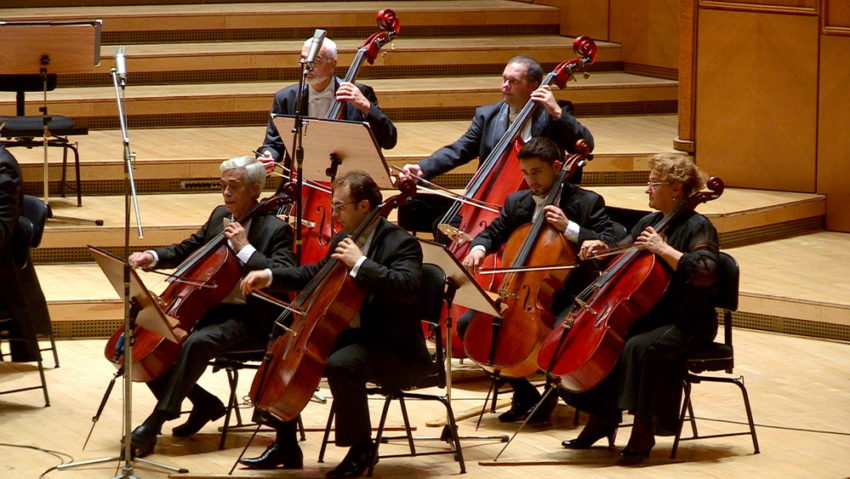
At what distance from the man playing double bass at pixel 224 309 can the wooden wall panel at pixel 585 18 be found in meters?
5.19

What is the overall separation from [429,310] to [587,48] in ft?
4.85

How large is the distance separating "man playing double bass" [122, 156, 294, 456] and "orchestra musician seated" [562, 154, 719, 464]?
1.19 m

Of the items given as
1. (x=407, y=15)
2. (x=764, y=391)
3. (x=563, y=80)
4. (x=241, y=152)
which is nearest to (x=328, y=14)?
(x=407, y=15)

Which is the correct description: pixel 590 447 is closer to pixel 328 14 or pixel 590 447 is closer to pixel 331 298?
pixel 331 298

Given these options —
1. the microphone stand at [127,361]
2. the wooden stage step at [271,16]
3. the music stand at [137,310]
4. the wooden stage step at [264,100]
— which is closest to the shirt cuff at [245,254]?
the music stand at [137,310]

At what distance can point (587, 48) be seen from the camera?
211 inches

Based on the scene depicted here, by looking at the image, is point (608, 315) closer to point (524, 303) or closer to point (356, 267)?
point (524, 303)

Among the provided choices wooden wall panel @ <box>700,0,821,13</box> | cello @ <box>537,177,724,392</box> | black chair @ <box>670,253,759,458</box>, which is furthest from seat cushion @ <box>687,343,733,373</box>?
wooden wall panel @ <box>700,0,821,13</box>

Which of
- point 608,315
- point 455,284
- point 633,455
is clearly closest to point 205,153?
point 455,284

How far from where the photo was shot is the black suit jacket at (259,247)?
4730 mm

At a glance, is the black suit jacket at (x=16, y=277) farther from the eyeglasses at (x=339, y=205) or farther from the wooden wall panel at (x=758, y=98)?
the wooden wall panel at (x=758, y=98)

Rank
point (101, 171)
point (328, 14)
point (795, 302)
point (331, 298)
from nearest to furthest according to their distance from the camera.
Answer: point (331, 298)
point (795, 302)
point (101, 171)
point (328, 14)

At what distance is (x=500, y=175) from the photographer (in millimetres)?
5418

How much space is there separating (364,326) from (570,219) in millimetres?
1026
